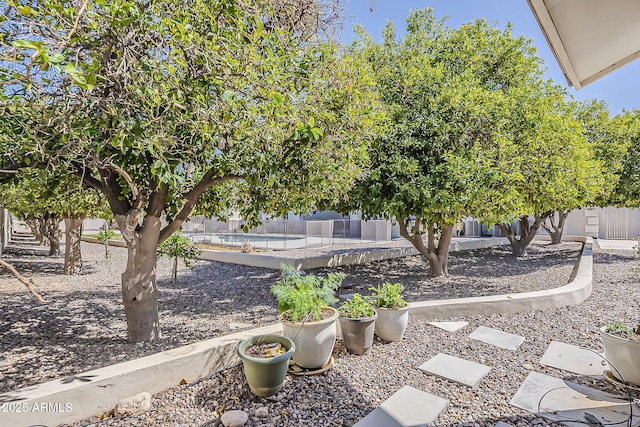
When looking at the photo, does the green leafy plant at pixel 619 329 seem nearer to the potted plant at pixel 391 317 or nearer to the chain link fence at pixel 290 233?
the potted plant at pixel 391 317

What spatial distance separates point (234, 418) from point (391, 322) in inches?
86.8

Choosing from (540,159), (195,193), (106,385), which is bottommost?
(106,385)

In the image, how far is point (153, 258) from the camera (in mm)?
4387

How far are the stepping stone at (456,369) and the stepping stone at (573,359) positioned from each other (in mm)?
769

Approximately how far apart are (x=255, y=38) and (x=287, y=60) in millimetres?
607

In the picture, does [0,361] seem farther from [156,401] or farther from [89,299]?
[89,299]

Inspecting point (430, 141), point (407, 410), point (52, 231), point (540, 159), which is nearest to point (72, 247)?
point (52, 231)

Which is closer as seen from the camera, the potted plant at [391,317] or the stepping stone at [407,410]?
the stepping stone at [407,410]

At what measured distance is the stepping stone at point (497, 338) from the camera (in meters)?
4.11

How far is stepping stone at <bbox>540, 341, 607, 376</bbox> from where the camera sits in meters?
3.41

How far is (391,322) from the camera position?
4.15 m

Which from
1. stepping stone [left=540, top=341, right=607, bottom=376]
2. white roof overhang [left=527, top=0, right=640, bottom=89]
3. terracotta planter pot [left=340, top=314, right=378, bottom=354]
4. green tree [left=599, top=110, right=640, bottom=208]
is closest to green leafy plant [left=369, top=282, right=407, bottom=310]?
terracotta planter pot [left=340, top=314, right=378, bottom=354]

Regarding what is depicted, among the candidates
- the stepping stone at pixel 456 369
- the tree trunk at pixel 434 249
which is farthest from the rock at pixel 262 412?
the tree trunk at pixel 434 249

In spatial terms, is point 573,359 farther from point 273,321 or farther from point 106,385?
point 106,385
